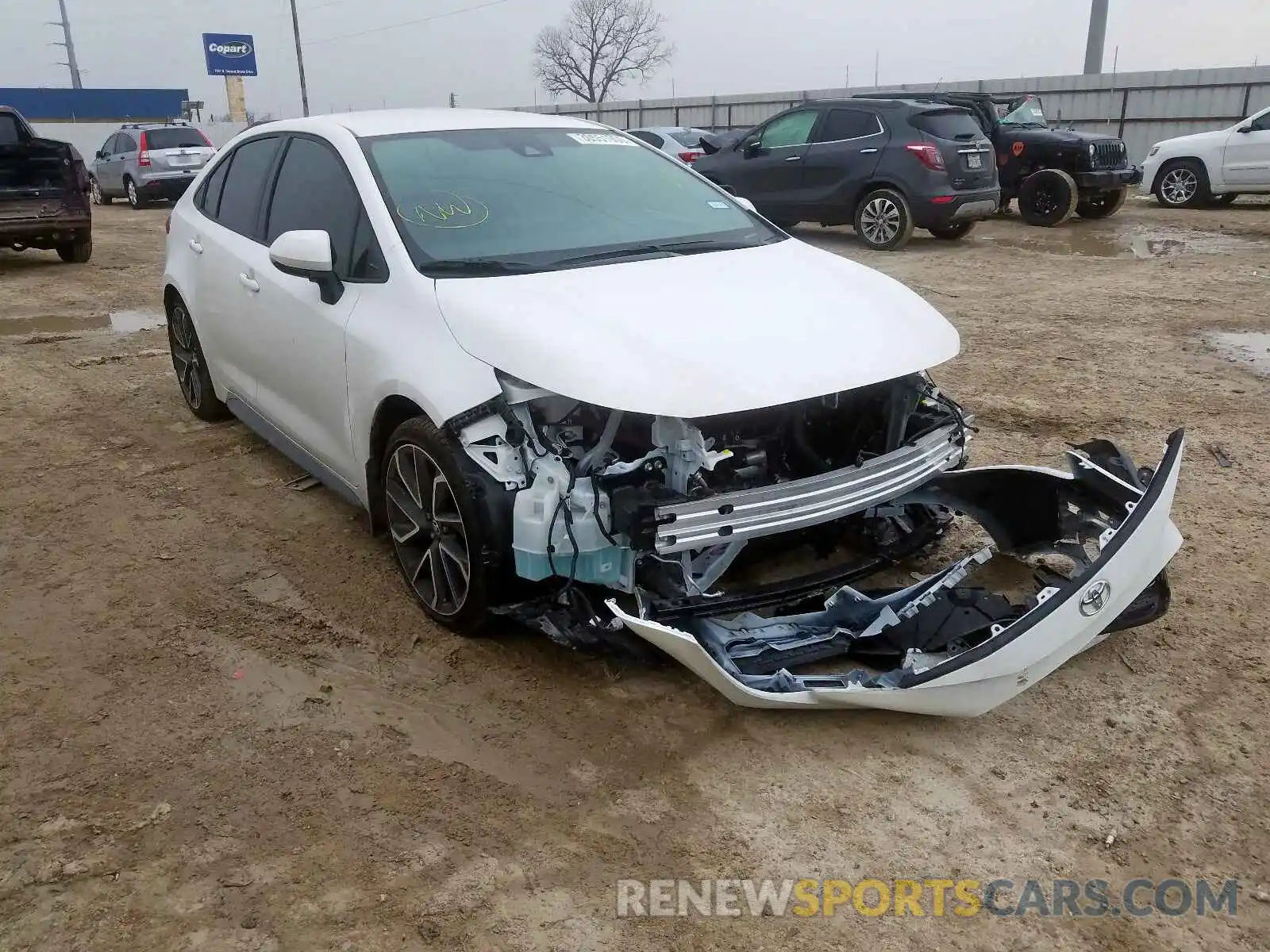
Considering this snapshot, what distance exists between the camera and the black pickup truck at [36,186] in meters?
11.1

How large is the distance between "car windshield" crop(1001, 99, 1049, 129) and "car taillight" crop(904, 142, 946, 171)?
3501 millimetres

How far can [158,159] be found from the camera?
1961cm

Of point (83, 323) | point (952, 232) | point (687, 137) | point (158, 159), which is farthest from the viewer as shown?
point (158, 159)

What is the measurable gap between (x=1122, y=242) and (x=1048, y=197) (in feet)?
5.67

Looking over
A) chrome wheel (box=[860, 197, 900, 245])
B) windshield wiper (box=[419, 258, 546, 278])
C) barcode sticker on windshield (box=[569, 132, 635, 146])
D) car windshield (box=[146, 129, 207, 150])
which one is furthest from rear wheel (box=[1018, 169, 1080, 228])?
car windshield (box=[146, 129, 207, 150])

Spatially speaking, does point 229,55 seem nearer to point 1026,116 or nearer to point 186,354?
point 1026,116

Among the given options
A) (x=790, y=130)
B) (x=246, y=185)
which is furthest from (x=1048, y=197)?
(x=246, y=185)

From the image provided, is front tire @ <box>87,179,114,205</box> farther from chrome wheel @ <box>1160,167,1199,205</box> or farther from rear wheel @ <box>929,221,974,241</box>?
chrome wheel @ <box>1160,167,1199,205</box>

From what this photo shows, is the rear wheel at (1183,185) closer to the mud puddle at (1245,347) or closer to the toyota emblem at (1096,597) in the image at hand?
the mud puddle at (1245,347)

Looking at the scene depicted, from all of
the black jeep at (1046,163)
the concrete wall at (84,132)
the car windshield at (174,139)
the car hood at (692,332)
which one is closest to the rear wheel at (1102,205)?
the black jeep at (1046,163)

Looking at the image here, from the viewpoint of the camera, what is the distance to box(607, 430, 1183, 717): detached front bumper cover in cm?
276

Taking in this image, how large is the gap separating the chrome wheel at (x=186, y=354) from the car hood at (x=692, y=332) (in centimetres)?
279

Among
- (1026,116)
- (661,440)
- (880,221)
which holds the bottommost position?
(880,221)

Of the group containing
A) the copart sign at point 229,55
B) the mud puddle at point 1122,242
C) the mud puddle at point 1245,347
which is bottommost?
the mud puddle at point 1245,347
